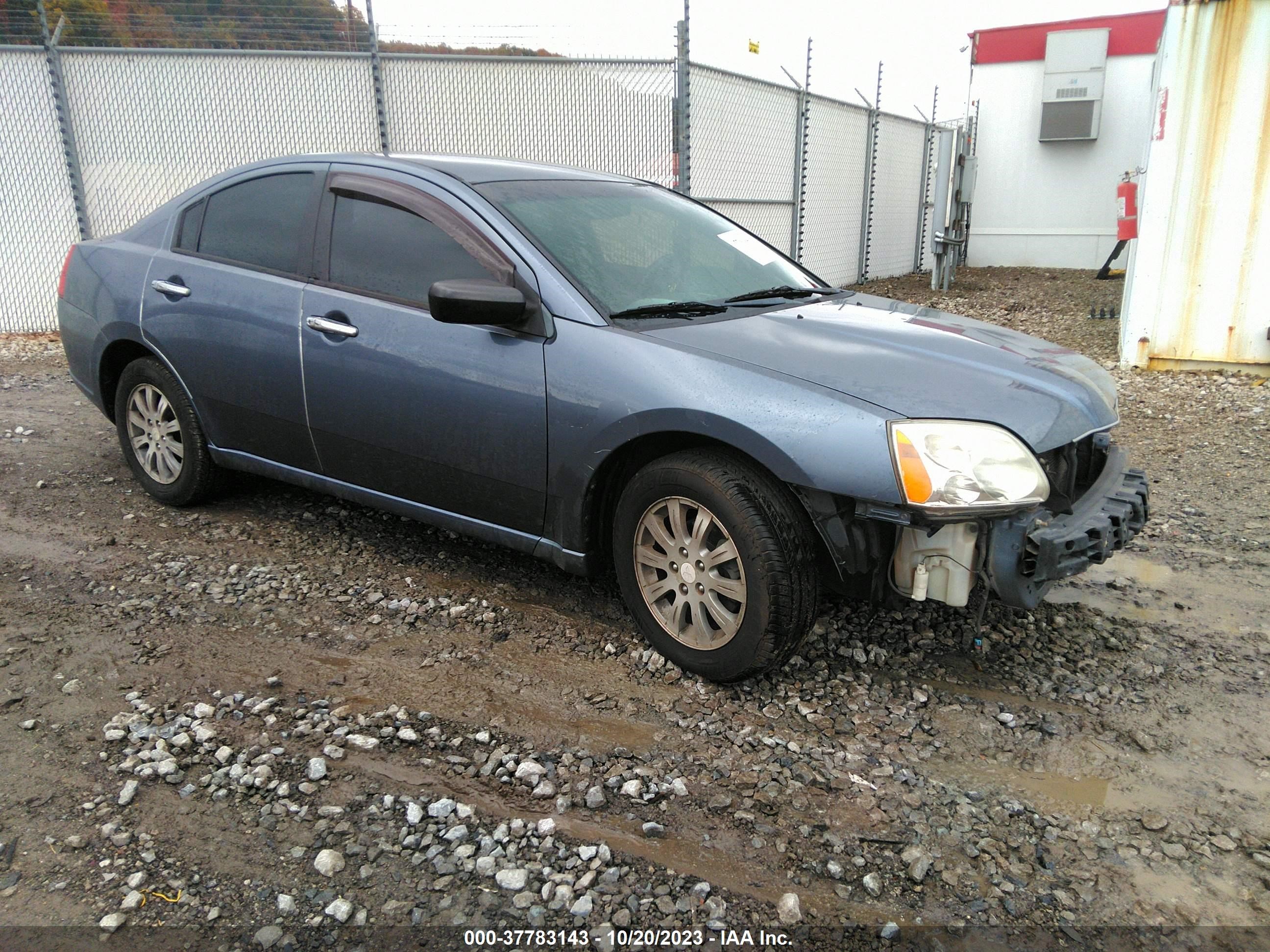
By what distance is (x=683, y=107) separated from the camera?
9.67 m

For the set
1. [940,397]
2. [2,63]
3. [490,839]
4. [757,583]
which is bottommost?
[490,839]

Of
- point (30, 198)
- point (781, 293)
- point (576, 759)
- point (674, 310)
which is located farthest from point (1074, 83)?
point (576, 759)

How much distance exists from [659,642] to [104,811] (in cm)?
169

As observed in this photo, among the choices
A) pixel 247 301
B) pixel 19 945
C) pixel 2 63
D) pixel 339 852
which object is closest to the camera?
pixel 19 945

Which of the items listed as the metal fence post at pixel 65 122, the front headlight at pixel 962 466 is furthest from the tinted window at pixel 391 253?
the metal fence post at pixel 65 122

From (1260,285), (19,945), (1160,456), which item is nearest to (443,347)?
(19,945)

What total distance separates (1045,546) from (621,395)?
1361 millimetres

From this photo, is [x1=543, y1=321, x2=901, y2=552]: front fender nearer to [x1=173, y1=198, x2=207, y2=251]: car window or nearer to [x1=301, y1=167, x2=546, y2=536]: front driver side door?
[x1=301, y1=167, x2=546, y2=536]: front driver side door

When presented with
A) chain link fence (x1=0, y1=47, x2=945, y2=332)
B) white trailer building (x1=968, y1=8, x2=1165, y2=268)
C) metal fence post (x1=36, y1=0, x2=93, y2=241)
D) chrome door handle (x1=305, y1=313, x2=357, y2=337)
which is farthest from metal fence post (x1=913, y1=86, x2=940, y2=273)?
chrome door handle (x1=305, y1=313, x2=357, y2=337)

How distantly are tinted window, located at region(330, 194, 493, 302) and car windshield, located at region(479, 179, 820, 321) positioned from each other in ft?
0.87

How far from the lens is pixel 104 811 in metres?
2.45

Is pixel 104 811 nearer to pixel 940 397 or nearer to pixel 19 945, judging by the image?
pixel 19 945

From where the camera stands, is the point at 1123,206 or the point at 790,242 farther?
the point at 790,242

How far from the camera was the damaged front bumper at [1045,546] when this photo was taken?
273cm
